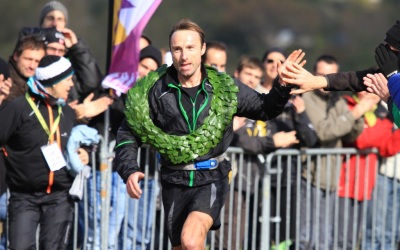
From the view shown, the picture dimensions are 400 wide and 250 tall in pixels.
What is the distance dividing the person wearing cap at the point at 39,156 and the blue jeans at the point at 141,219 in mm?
807

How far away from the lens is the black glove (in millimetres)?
10070

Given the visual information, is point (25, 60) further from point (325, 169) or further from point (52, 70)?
point (325, 169)

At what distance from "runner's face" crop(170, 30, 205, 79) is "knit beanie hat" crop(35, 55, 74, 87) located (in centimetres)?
168

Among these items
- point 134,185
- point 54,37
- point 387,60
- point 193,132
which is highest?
point 54,37

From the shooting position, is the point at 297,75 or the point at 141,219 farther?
the point at 141,219

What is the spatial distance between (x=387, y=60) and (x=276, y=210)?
298 cm

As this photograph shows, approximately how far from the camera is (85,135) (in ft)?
38.3

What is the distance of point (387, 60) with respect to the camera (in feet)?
33.2

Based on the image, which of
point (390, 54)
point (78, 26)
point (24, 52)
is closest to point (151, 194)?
point (24, 52)

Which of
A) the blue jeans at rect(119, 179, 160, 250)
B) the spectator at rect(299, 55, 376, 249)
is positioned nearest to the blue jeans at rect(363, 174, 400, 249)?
the spectator at rect(299, 55, 376, 249)

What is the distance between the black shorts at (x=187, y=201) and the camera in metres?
10.2

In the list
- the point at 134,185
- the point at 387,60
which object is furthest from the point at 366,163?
the point at 134,185

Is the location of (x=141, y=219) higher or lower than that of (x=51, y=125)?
lower

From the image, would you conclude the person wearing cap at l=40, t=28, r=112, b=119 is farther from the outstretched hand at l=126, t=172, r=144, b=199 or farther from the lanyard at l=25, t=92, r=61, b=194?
the outstretched hand at l=126, t=172, r=144, b=199
